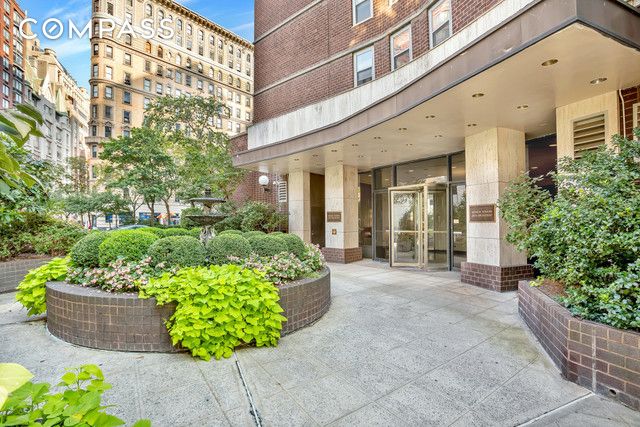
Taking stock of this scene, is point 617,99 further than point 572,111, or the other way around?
point 572,111

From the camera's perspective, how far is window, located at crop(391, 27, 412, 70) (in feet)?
29.6

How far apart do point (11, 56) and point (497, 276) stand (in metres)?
54.5

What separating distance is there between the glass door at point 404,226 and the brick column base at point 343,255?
1.53 metres

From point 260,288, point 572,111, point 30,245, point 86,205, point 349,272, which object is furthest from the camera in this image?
point 86,205

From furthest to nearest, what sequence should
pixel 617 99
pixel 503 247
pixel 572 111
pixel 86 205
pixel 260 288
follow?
1. pixel 86 205
2. pixel 503 247
3. pixel 572 111
4. pixel 617 99
5. pixel 260 288

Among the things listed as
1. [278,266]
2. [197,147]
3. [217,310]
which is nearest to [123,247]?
[217,310]

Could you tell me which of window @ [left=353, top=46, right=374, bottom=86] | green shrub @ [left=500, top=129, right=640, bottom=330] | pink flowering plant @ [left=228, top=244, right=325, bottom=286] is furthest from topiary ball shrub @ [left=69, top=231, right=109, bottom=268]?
window @ [left=353, top=46, right=374, bottom=86]

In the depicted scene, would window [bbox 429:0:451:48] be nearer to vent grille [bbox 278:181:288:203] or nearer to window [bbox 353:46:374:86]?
window [bbox 353:46:374:86]

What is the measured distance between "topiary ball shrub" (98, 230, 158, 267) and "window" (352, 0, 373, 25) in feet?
31.9

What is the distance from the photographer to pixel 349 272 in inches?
345

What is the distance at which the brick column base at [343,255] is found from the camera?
1047cm

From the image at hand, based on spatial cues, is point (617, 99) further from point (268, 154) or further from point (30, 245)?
point (30, 245)

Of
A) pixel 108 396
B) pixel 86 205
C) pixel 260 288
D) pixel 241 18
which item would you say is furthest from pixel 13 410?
pixel 241 18

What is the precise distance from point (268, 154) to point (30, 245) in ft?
21.0
